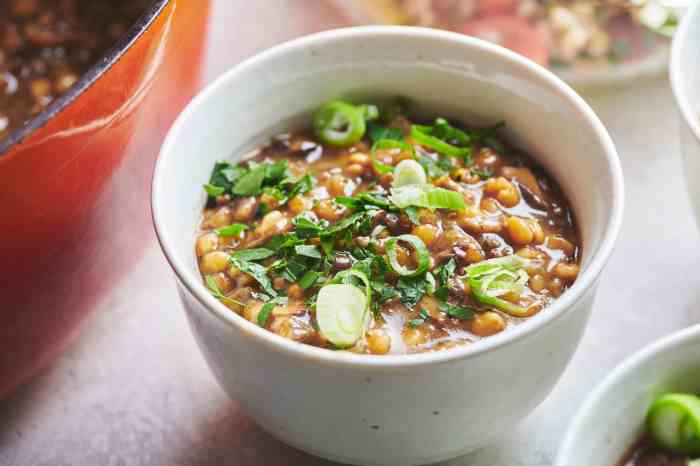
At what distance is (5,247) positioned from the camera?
167 cm

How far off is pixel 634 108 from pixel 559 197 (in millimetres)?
735

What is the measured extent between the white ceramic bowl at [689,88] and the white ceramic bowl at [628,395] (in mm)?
429

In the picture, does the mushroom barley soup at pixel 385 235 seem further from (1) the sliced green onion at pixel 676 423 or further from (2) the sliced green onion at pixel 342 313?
(1) the sliced green onion at pixel 676 423

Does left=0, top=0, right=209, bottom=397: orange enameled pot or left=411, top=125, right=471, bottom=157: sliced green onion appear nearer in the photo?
left=0, top=0, right=209, bottom=397: orange enameled pot

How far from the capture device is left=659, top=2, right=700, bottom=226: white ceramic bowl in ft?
6.21

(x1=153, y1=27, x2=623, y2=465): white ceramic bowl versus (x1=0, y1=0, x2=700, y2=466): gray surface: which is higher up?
(x1=153, y1=27, x2=623, y2=465): white ceramic bowl

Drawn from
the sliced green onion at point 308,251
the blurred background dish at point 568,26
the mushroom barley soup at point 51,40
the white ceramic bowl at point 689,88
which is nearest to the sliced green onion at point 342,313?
the sliced green onion at point 308,251

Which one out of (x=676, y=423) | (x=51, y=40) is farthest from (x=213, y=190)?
(x=676, y=423)

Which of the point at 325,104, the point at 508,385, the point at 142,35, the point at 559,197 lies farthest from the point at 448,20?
the point at 508,385

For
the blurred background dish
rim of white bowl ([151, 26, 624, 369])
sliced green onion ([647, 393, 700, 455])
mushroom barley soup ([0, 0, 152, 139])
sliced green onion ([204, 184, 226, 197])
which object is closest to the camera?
rim of white bowl ([151, 26, 624, 369])

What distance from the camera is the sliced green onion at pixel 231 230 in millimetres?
1816

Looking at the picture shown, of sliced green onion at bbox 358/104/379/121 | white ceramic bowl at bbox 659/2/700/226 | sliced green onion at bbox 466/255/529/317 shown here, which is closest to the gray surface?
white ceramic bowl at bbox 659/2/700/226

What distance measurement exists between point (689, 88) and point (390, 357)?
97cm

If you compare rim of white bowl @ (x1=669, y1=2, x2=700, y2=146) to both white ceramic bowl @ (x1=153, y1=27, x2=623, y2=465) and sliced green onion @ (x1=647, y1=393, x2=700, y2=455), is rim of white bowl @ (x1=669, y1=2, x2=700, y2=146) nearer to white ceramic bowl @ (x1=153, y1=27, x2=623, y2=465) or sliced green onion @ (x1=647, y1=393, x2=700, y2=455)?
white ceramic bowl @ (x1=153, y1=27, x2=623, y2=465)
